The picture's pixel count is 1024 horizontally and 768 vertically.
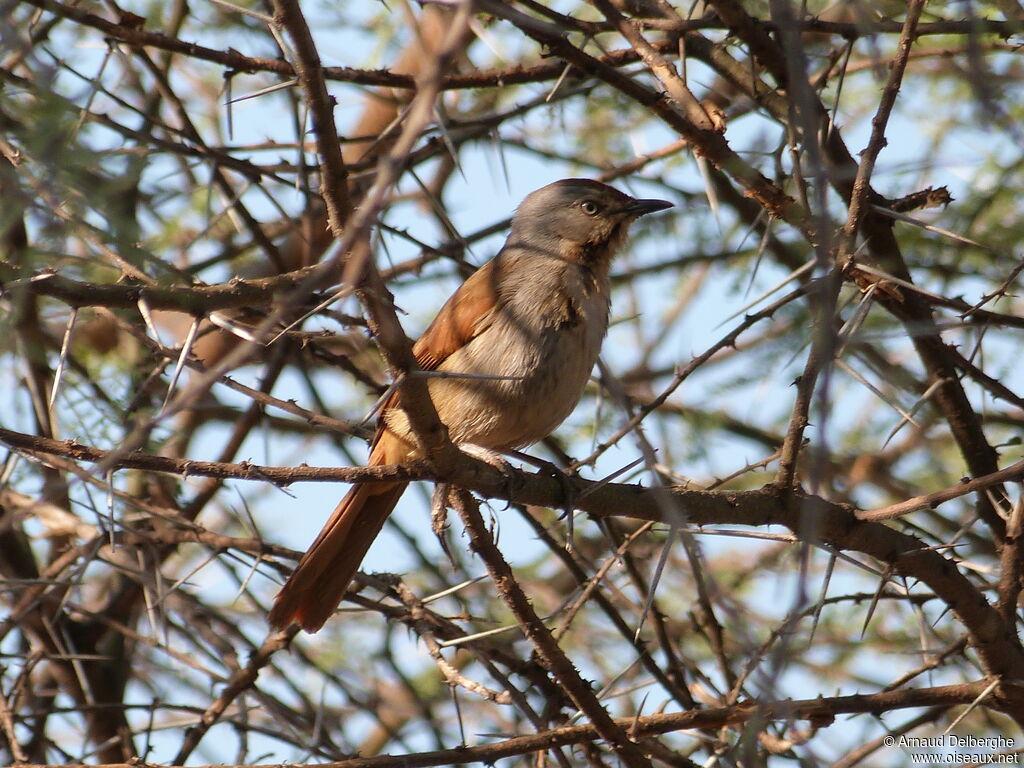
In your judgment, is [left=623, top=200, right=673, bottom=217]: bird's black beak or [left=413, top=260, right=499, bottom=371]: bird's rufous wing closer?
[left=413, top=260, right=499, bottom=371]: bird's rufous wing

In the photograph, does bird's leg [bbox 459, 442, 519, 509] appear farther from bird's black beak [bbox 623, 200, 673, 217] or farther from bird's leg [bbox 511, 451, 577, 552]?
bird's black beak [bbox 623, 200, 673, 217]

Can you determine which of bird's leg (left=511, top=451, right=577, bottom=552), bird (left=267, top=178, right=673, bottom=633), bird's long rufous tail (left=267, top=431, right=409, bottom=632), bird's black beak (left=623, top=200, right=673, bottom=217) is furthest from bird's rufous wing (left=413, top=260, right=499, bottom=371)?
bird's black beak (left=623, top=200, right=673, bottom=217)

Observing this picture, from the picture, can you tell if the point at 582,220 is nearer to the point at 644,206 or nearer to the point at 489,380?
the point at 644,206

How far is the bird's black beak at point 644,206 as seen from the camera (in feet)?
17.3

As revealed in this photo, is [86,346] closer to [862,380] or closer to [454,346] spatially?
[454,346]

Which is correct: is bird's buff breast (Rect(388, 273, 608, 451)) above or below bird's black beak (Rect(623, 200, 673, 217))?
below

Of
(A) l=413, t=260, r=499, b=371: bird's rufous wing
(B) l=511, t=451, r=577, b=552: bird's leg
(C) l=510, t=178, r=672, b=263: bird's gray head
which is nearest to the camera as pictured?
(B) l=511, t=451, r=577, b=552: bird's leg

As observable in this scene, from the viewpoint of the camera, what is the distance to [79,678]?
17.9 feet

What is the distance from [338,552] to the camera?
4.55 meters

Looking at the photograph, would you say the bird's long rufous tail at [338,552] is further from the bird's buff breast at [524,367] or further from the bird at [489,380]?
the bird's buff breast at [524,367]

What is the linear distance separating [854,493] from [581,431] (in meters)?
1.77

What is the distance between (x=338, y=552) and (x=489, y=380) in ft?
3.15

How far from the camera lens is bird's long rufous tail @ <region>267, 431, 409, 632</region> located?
440 centimetres

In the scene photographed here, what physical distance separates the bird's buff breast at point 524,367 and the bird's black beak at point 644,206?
816 mm
